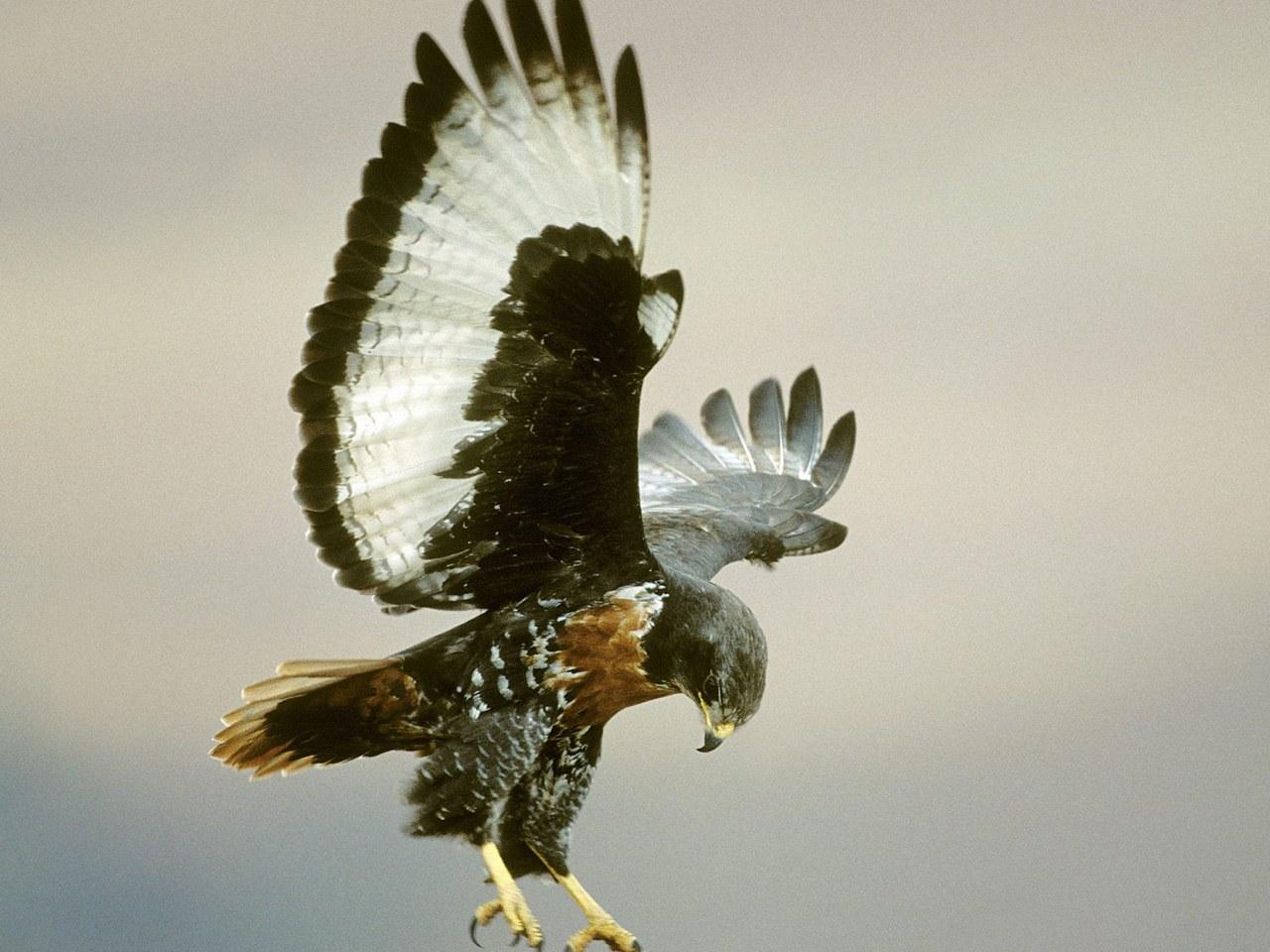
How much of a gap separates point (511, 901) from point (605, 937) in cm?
47

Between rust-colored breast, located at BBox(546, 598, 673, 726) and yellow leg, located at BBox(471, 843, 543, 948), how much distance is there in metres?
0.47

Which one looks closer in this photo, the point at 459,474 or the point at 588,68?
the point at 588,68

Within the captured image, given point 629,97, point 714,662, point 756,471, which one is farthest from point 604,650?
point 756,471

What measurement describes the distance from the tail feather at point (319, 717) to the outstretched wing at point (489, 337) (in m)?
0.27

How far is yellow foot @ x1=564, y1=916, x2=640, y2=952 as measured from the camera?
5.00m

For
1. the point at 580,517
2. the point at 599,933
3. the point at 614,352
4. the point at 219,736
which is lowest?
the point at 599,933

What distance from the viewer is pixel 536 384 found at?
4.51m

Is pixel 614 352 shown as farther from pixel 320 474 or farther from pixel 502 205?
pixel 320 474

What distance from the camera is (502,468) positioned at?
4.66 metres

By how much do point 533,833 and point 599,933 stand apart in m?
0.36

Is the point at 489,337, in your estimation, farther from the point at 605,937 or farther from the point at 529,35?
the point at 605,937

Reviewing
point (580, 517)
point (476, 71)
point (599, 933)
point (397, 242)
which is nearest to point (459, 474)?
point (580, 517)

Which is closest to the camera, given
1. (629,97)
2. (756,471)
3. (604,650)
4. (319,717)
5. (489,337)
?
(629,97)

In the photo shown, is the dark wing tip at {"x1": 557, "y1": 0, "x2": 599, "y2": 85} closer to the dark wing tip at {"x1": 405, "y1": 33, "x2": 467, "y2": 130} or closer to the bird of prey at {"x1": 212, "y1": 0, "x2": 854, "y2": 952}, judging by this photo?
the bird of prey at {"x1": 212, "y1": 0, "x2": 854, "y2": 952}
